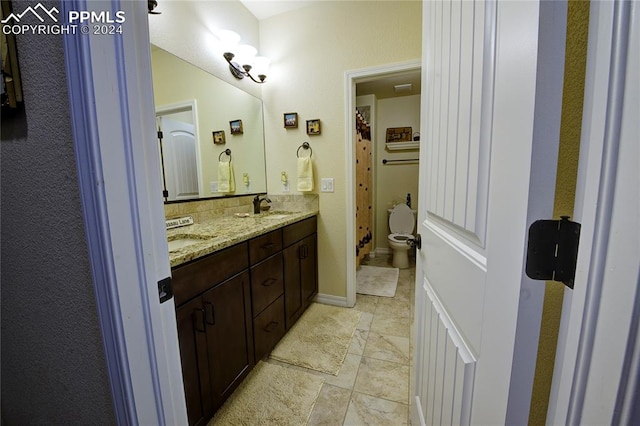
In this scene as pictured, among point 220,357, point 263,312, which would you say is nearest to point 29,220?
point 220,357

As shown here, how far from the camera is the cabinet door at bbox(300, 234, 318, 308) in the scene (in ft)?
6.86

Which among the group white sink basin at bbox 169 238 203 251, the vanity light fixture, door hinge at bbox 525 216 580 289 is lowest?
white sink basin at bbox 169 238 203 251

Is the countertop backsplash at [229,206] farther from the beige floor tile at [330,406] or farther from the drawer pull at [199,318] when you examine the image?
the beige floor tile at [330,406]

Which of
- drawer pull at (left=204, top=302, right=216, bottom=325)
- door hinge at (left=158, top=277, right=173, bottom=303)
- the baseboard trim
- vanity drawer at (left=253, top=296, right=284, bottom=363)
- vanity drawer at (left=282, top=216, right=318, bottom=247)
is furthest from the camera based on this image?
the baseboard trim

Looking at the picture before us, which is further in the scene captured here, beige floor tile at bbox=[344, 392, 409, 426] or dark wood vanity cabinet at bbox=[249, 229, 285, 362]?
dark wood vanity cabinet at bbox=[249, 229, 285, 362]

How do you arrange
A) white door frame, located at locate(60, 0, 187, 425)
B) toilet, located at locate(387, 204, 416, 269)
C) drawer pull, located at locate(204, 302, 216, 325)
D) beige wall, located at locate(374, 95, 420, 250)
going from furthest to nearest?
beige wall, located at locate(374, 95, 420, 250), toilet, located at locate(387, 204, 416, 269), drawer pull, located at locate(204, 302, 216, 325), white door frame, located at locate(60, 0, 187, 425)

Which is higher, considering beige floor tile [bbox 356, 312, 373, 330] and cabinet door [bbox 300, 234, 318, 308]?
cabinet door [bbox 300, 234, 318, 308]

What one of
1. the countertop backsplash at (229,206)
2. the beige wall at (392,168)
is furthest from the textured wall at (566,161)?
the beige wall at (392,168)

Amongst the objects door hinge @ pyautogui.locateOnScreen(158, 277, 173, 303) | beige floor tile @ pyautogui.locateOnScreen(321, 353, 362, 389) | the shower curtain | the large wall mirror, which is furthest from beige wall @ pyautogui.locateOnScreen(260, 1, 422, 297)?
door hinge @ pyautogui.locateOnScreen(158, 277, 173, 303)

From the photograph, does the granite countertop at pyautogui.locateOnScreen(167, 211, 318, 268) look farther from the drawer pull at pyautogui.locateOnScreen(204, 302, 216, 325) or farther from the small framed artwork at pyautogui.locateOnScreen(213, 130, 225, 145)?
the small framed artwork at pyautogui.locateOnScreen(213, 130, 225, 145)

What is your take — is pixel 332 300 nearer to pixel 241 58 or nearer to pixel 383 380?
pixel 383 380

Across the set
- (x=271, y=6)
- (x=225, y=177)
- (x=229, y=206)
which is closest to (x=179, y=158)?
(x=225, y=177)

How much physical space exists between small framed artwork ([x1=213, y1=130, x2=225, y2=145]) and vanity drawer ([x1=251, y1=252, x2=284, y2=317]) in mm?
1011

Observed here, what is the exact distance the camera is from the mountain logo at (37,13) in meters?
A: 0.47
